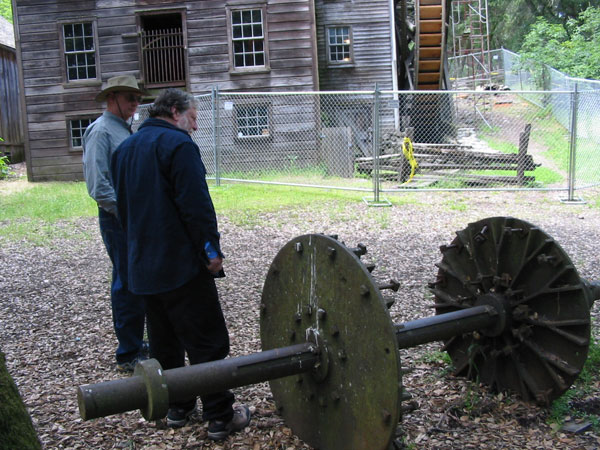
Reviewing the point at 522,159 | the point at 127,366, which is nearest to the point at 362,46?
the point at 522,159

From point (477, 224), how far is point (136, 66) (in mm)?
15140

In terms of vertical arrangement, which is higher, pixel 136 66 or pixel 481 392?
pixel 136 66

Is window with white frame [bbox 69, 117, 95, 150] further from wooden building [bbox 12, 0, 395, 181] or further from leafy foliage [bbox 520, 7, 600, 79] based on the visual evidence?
leafy foliage [bbox 520, 7, 600, 79]

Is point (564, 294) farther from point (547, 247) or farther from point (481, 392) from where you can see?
point (481, 392)

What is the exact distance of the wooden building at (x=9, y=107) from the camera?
22703 mm

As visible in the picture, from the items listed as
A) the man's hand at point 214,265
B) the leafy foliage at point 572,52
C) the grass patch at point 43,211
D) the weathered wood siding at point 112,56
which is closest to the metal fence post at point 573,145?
the weathered wood siding at point 112,56

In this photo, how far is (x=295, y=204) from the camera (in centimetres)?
1090

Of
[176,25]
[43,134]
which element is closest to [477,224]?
[43,134]

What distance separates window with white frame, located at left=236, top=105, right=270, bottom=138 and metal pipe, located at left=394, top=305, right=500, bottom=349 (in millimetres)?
13301

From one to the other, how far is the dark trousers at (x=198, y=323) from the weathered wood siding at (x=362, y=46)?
55.7 ft

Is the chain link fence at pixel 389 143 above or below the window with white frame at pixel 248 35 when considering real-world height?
below

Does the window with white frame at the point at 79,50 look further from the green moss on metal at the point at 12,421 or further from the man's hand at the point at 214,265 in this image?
the green moss on metal at the point at 12,421

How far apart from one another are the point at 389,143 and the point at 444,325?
46.7ft

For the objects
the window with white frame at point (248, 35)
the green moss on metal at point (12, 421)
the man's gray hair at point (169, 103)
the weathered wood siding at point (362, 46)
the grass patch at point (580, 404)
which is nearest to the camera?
the green moss on metal at point (12, 421)
